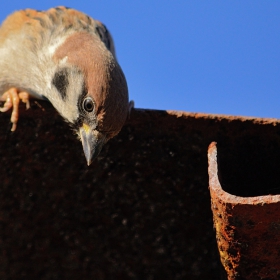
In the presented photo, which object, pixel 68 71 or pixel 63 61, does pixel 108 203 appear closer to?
pixel 68 71

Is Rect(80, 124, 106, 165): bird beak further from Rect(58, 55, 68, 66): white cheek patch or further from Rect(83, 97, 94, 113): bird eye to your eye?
Rect(58, 55, 68, 66): white cheek patch

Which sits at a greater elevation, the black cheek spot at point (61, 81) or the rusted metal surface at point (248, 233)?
the black cheek spot at point (61, 81)

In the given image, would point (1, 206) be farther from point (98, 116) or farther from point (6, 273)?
point (98, 116)

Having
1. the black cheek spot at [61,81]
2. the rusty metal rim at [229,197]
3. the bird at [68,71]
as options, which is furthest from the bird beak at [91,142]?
the rusty metal rim at [229,197]

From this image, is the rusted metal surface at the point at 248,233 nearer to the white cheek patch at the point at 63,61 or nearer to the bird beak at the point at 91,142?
the bird beak at the point at 91,142

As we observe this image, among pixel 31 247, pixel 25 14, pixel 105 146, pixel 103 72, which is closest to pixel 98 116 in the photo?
pixel 103 72

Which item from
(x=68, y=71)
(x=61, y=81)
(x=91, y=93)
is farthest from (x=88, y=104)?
(x=61, y=81)

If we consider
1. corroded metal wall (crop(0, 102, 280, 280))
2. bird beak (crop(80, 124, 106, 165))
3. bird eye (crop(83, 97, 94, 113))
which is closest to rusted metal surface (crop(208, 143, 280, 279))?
corroded metal wall (crop(0, 102, 280, 280))
